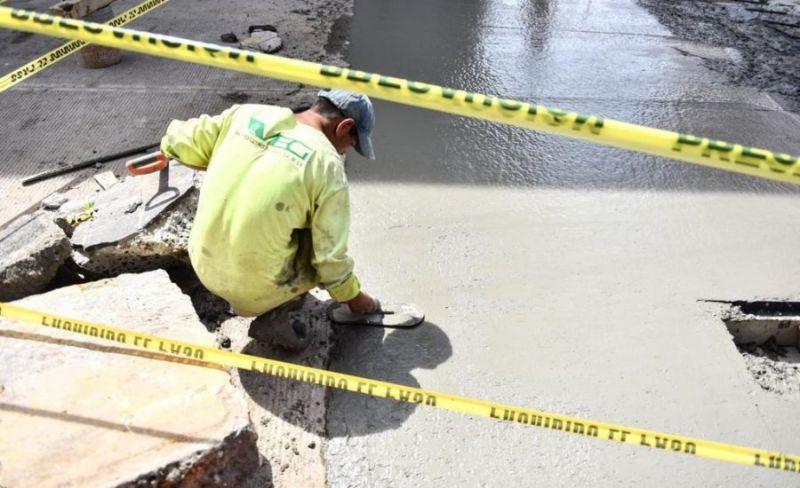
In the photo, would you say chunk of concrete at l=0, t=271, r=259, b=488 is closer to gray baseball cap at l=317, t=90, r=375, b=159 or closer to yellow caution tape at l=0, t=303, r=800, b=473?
yellow caution tape at l=0, t=303, r=800, b=473

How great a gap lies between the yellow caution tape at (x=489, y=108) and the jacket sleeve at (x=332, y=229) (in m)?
0.62

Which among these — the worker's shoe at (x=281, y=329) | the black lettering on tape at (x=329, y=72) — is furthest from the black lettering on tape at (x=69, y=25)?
the worker's shoe at (x=281, y=329)

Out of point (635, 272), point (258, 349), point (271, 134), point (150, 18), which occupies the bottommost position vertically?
point (258, 349)

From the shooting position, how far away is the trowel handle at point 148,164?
2.83m

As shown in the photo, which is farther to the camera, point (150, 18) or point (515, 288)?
point (150, 18)

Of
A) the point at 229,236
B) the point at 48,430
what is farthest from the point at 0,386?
the point at 229,236

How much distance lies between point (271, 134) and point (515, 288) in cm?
156

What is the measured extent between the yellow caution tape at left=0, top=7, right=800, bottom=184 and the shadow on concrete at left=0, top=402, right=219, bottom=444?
1.17 m

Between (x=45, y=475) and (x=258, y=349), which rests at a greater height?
(x=45, y=475)

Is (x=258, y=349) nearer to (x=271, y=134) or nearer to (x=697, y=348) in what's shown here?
(x=271, y=134)

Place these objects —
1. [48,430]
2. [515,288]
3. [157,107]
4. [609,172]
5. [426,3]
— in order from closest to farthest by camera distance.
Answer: [48,430]
[515,288]
[609,172]
[157,107]
[426,3]

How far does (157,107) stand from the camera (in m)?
4.56

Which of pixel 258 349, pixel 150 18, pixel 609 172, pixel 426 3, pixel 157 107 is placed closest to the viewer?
pixel 258 349

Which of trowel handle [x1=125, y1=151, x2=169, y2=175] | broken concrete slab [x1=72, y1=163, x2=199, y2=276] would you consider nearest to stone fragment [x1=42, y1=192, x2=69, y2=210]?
broken concrete slab [x1=72, y1=163, x2=199, y2=276]
